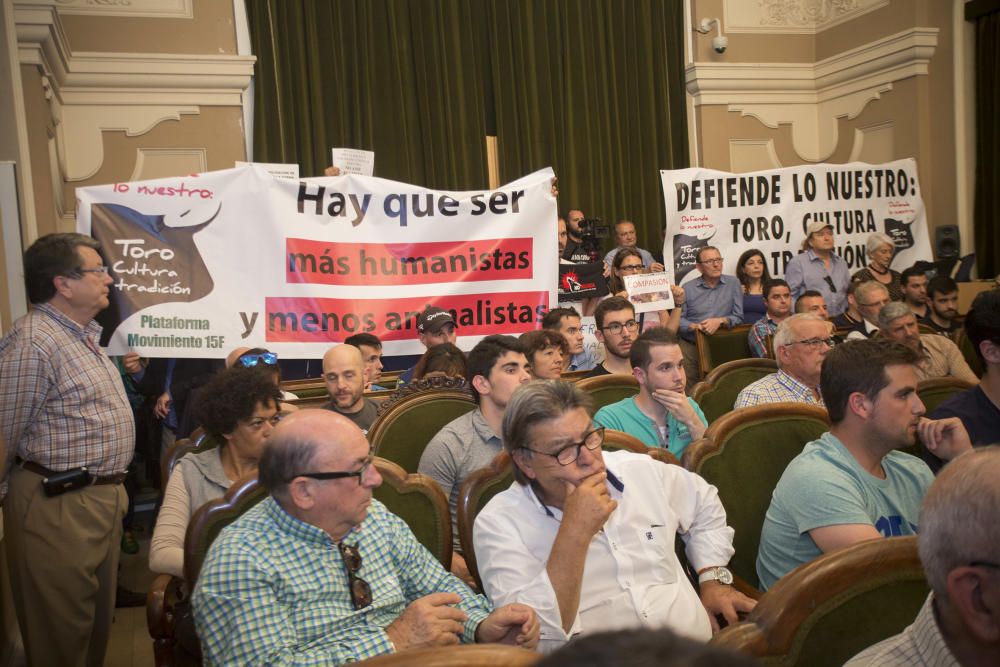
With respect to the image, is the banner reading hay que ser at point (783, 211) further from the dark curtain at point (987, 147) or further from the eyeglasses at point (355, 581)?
the eyeglasses at point (355, 581)

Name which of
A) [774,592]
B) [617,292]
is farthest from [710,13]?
[774,592]

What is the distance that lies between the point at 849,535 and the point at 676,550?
0.47m

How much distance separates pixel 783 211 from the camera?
6883 mm

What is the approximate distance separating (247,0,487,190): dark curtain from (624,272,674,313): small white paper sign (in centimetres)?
322

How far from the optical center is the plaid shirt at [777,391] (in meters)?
3.24

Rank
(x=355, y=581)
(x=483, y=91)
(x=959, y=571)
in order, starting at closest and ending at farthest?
1. (x=959, y=571)
2. (x=355, y=581)
3. (x=483, y=91)

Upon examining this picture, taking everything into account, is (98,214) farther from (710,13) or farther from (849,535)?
(710,13)

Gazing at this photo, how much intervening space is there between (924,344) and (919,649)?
393 cm

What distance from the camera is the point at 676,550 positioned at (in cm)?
223

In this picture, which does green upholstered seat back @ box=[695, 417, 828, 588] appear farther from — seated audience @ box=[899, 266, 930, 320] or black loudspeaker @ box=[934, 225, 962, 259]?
black loudspeaker @ box=[934, 225, 962, 259]

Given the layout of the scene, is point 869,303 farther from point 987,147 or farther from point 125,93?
point 125,93

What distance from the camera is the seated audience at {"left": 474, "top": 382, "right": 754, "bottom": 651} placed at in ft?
5.92

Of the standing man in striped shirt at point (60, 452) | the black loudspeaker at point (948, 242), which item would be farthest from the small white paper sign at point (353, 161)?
the black loudspeaker at point (948, 242)

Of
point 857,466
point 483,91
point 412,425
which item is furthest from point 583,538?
point 483,91
